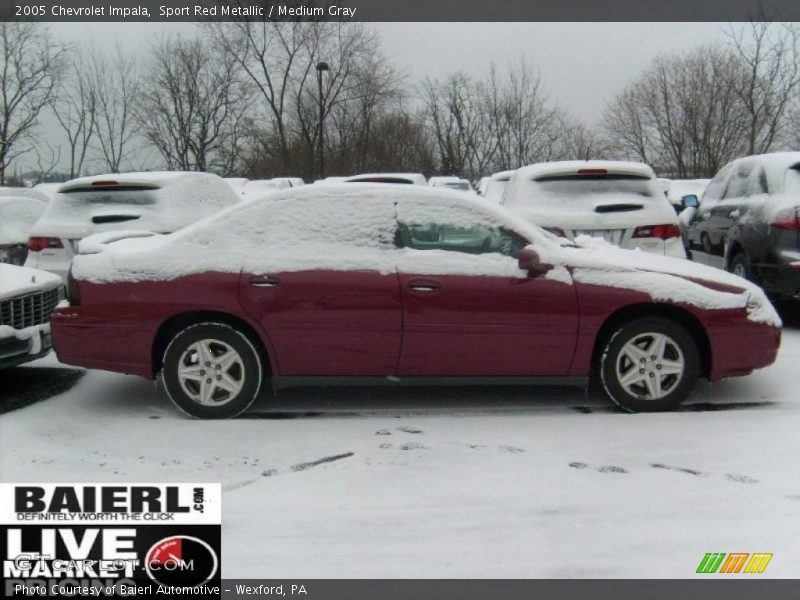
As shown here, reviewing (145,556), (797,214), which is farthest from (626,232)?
(145,556)

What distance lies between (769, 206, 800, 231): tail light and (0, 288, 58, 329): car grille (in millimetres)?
6336

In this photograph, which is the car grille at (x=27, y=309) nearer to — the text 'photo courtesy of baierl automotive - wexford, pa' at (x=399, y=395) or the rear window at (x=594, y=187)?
the text 'photo courtesy of baierl automotive - wexford, pa' at (x=399, y=395)

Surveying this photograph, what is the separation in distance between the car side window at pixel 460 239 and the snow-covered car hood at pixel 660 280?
21cm

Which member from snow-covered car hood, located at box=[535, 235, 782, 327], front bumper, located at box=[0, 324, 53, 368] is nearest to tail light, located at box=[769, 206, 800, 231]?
snow-covered car hood, located at box=[535, 235, 782, 327]

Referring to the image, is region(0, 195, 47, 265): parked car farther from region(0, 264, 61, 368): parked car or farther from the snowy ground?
the snowy ground

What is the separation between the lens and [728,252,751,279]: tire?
805 centimetres

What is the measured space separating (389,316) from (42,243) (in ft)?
14.5

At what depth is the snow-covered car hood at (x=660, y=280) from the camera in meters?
5.16

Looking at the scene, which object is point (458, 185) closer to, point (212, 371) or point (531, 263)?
point (531, 263)

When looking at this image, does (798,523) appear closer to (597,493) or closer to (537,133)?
(597,493)

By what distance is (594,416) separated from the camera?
17.1ft

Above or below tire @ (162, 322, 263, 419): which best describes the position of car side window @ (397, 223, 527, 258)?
above

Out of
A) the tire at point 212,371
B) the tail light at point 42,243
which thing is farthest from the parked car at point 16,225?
the tire at point 212,371

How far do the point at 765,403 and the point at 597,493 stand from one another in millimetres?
2113
